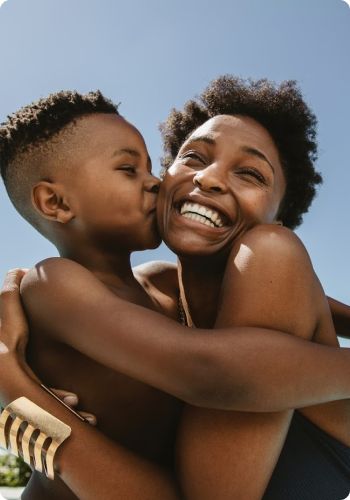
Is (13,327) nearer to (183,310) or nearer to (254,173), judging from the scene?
Result: (183,310)

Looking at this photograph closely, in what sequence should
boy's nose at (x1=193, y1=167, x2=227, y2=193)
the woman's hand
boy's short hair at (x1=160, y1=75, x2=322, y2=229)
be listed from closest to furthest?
boy's nose at (x1=193, y1=167, x2=227, y2=193)
boy's short hair at (x1=160, y1=75, x2=322, y2=229)
the woman's hand

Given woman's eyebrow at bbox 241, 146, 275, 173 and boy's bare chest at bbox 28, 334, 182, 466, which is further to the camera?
woman's eyebrow at bbox 241, 146, 275, 173

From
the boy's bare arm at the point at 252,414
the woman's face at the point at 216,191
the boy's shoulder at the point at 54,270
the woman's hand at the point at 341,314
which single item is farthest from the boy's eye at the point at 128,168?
the woman's hand at the point at 341,314

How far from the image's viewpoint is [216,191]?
5.85 ft

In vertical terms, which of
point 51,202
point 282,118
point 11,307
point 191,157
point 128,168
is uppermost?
point 282,118

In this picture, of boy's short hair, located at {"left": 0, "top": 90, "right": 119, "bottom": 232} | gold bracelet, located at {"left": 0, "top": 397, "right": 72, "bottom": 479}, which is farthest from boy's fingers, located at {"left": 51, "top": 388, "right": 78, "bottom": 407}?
boy's short hair, located at {"left": 0, "top": 90, "right": 119, "bottom": 232}

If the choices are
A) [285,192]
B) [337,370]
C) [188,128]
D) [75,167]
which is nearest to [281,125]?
[285,192]

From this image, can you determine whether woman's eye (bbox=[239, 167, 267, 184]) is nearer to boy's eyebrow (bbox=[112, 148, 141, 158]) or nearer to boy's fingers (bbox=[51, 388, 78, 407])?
boy's eyebrow (bbox=[112, 148, 141, 158])

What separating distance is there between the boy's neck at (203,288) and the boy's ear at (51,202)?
16.6 inches

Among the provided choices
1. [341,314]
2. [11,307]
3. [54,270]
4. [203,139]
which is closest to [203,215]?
[203,139]

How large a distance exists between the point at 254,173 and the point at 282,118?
533 millimetres

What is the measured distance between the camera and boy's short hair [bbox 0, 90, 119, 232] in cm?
187

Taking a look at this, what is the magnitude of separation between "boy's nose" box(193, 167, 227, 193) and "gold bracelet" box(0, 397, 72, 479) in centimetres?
83

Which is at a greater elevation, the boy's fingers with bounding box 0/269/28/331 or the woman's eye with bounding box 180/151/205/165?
the woman's eye with bounding box 180/151/205/165
